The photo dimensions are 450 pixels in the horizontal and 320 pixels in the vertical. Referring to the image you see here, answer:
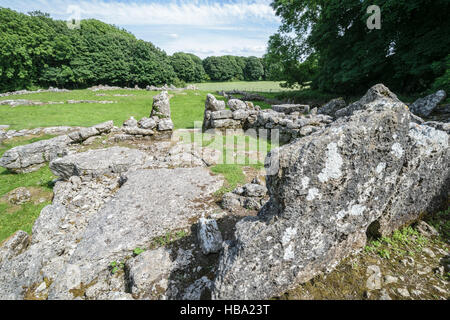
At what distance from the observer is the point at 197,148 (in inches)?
351

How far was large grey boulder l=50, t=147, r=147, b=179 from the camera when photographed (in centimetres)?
681

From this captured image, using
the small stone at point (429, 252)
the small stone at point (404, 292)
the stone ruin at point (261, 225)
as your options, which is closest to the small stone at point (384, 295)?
the small stone at point (404, 292)

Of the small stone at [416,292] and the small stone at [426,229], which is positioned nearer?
the small stone at [416,292]

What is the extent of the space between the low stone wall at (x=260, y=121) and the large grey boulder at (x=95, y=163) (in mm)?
5123

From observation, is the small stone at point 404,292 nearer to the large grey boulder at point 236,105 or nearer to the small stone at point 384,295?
the small stone at point 384,295

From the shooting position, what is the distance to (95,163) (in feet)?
23.0

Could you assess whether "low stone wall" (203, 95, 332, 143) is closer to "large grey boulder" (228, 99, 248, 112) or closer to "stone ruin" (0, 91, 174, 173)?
"large grey boulder" (228, 99, 248, 112)

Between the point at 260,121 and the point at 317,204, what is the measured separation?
30.7 feet

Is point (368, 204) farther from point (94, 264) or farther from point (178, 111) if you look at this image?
point (178, 111)

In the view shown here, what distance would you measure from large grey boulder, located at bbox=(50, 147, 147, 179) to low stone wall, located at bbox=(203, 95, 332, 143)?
5123 mm

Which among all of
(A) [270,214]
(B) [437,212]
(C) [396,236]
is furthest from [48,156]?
(B) [437,212]

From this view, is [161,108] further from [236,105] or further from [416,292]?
[416,292]

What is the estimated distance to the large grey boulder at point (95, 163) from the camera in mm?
6809

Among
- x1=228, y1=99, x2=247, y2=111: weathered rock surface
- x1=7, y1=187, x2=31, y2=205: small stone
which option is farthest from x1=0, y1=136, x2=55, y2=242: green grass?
x1=228, y1=99, x2=247, y2=111: weathered rock surface
